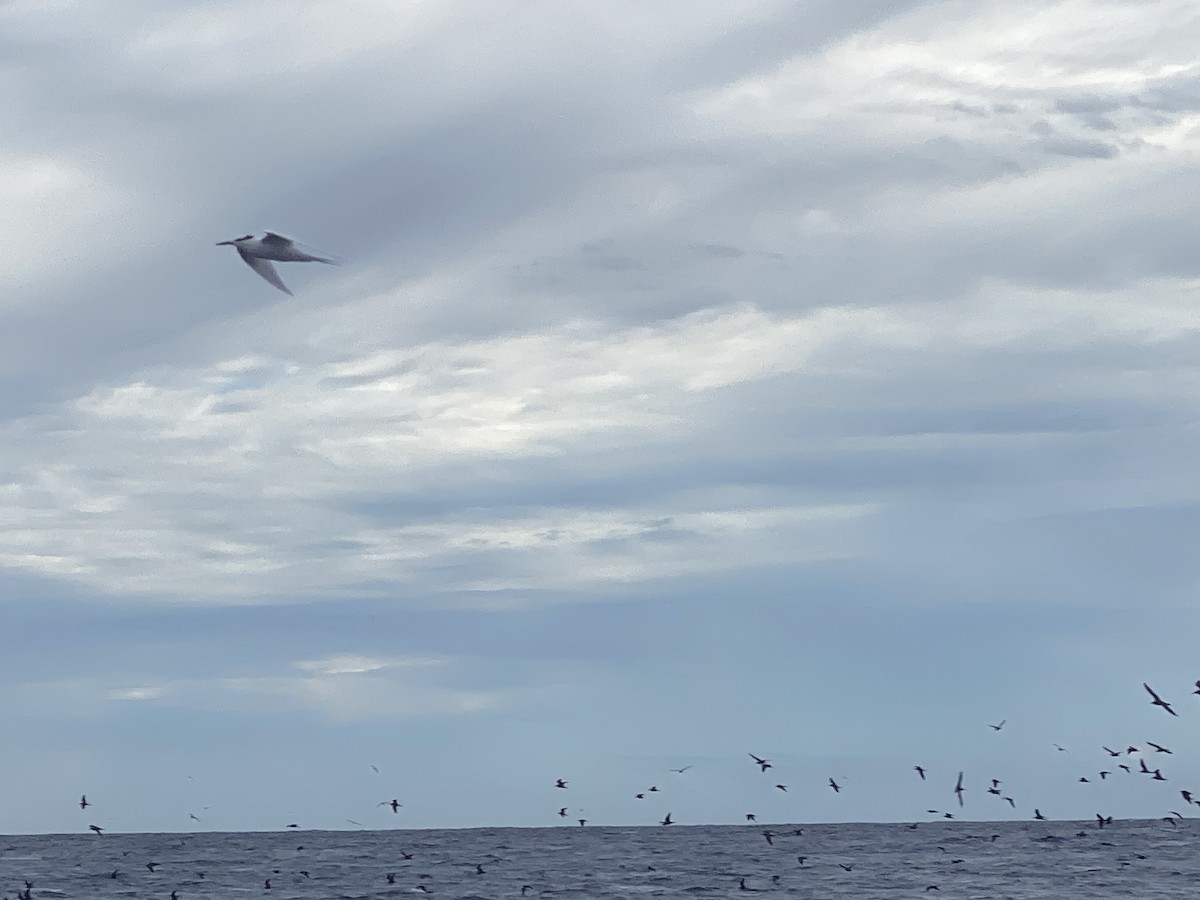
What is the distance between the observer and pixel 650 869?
323ft

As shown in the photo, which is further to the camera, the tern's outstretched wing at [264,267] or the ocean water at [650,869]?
the ocean water at [650,869]

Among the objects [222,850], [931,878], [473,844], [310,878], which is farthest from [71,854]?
[931,878]

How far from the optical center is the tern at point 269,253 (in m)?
30.5

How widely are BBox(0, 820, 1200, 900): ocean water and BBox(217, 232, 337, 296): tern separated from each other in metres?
50.3

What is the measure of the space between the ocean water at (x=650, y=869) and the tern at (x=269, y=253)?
50.3 metres

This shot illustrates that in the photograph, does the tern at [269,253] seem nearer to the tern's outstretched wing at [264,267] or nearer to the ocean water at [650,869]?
the tern's outstretched wing at [264,267]

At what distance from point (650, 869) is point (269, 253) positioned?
74238mm

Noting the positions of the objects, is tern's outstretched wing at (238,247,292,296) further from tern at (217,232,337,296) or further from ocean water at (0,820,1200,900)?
ocean water at (0,820,1200,900)

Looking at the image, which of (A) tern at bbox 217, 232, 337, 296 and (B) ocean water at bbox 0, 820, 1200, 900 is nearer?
(A) tern at bbox 217, 232, 337, 296

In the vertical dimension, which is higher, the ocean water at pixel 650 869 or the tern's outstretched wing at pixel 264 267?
the tern's outstretched wing at pixel 264 267

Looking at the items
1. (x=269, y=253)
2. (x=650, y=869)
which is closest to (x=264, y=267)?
(x=269, y=253)

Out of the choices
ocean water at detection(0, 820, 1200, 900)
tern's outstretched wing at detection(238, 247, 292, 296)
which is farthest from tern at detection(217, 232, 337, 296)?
ocean water at detection(0, 820, 1200, 900)

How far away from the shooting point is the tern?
100 ft

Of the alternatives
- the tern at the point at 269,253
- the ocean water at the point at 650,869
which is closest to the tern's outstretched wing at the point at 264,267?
the tern at the point at 269,253
